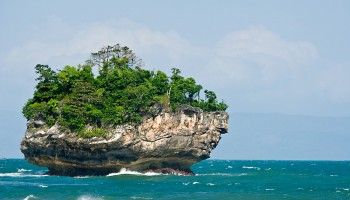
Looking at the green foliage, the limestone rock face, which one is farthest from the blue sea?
the green foliage

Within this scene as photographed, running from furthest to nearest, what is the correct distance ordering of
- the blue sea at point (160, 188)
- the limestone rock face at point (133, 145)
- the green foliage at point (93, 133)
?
the limestone rock face at point (133, 145), the green foliage at point (93, 133), the blue sea at point (160, 188)

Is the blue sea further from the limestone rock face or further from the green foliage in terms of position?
the green foliage

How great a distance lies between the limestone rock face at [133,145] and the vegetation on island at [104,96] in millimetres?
947

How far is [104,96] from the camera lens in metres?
65.4

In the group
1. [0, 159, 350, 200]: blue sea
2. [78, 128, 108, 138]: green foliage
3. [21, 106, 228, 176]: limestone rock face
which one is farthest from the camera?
[21, 106, 228, 176]: limestone rock face

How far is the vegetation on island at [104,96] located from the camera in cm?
6319

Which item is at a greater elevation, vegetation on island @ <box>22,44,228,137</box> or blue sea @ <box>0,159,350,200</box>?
vegetation on island @ <box>22,44,228,137</box>

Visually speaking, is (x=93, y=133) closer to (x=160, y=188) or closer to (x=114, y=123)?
(x=114, y=123)

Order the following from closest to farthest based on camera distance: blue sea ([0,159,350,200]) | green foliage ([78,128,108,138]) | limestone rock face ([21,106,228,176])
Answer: blue sea ([0,159,350,200])
green foliage ([78,128,108,138])
limestone rock face ([21,106,228,176])

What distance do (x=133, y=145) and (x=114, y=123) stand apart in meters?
2.49

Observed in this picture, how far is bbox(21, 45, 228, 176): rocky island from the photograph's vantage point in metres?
62.7

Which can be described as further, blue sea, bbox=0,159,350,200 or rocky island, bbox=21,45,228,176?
rocky island, bbox=21,45,228,176

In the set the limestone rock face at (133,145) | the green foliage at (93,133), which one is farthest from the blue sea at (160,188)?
the green foliage at (93,133)

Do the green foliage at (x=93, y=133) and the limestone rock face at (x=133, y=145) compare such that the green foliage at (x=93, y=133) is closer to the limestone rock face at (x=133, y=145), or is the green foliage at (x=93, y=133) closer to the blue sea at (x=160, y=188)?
the limestone rock face at (x=133, y=145)
